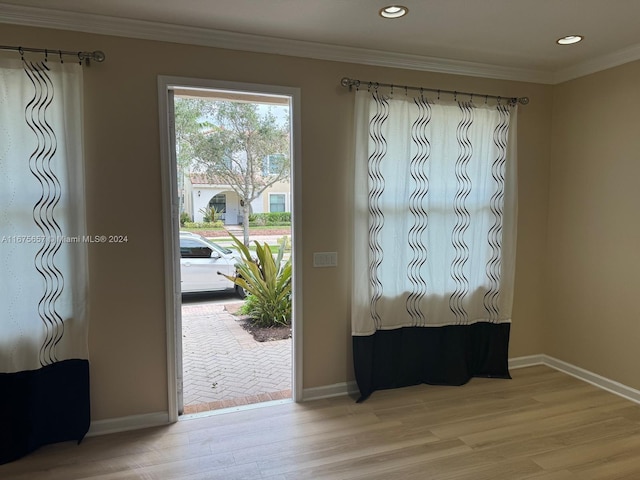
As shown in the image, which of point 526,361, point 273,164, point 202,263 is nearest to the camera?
point 526,361

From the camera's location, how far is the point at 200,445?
2496mm

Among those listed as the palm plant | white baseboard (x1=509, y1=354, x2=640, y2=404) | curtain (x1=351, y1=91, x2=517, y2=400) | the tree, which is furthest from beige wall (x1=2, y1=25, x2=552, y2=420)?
the tree

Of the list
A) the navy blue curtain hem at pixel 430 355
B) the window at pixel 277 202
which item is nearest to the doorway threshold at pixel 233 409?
the navy blue curtain hem at pixel 430 355

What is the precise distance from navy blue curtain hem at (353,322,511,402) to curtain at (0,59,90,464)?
1.93 meters

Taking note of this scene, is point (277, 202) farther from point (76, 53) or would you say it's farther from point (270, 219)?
point (76, 53)

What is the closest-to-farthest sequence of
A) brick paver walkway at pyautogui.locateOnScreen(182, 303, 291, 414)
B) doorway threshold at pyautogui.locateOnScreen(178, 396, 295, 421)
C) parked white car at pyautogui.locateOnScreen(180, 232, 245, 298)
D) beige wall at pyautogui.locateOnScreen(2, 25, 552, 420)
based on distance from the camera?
1. beige wall at pyautogui.locateOnScreen(2, 25, 552, 420)
2. doorway threshold at pyautogui.locateOnScreen(178, 396, 295, 421)
3. brick paver walkway at pyautogui.locateOnScreen(182, 303, 291, 414)
4. parked white car at pyautogui.locateOnScreen(180, 232, 245, 298)

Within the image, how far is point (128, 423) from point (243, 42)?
8.52 ft

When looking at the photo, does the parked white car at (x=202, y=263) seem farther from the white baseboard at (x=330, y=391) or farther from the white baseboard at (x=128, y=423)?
the white baseboard at (x=128, y=423)

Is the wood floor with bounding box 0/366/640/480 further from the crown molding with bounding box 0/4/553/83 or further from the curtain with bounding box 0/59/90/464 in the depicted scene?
the crown molding with bounding box 0/4/553/83

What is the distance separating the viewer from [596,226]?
330 cm

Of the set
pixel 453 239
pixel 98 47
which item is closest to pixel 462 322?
pixel 453 239

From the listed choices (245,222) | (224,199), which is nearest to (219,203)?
(224,199)

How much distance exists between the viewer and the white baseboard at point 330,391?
3082 millimetres

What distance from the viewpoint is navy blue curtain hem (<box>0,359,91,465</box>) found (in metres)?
2.34
